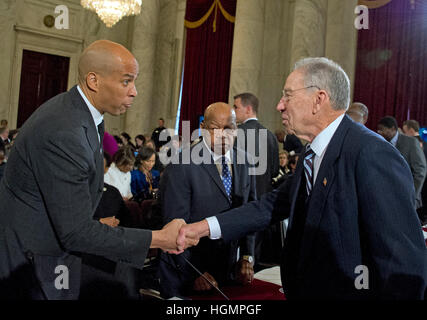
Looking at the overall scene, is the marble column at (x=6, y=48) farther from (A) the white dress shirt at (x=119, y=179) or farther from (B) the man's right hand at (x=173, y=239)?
(B) the man's right hand at (x=173, y=239)

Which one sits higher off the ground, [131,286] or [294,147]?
[294,147]

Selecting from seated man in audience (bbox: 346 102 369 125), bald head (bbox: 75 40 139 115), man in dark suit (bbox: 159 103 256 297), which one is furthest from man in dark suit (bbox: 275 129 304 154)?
bald head (bbox: 75 40 139 115)

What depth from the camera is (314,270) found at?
178 centimetres

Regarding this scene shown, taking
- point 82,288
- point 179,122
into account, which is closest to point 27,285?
point 82,288

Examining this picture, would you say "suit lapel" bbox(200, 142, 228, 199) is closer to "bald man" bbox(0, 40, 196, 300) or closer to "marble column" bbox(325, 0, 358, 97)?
"bald man" bbox(0, 40, 196, 300)

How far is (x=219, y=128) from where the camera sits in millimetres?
3123

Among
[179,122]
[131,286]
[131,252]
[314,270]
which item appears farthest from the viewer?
[179,122]

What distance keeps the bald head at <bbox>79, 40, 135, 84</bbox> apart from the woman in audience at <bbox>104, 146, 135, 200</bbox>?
444 cm

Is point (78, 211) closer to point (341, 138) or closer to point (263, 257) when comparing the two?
point (341, 138)

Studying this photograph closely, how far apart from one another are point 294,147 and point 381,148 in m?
7.18

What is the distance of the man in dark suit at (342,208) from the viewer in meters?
1.57

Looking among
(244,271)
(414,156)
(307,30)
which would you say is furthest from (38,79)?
(244,271)

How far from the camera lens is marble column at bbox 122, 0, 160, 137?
12.9 meters
